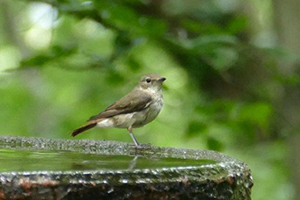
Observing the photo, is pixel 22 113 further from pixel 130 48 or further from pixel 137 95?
pixel 130 48

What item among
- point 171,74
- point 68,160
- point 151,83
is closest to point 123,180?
point 68,160

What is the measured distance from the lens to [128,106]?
5.25 m

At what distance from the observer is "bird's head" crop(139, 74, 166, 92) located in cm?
553

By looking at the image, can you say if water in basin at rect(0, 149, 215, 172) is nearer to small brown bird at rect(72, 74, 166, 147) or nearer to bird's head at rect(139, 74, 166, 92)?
small brown bird at rect(72, 74, 166, 147)

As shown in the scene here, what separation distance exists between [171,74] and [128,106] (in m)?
3.00

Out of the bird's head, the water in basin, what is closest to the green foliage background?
the bird's head

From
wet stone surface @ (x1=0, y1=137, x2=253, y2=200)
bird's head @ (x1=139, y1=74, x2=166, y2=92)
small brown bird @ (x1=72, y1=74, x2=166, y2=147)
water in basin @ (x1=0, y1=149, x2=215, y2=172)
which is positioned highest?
wet stone surface @ (x1=0, y1=137, x2=253, y2=200)

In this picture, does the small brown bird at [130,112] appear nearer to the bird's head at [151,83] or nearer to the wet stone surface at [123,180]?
the bird's head at [151,83]

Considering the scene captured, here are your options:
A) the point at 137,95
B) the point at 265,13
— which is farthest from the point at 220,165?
the point at 265,13

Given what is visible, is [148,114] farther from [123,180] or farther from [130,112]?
[123,180]

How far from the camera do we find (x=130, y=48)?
15.5ft

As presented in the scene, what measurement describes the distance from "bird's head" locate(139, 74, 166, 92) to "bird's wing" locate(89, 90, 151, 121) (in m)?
0.23

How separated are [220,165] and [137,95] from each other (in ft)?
9.86

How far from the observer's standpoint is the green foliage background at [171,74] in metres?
4.65
